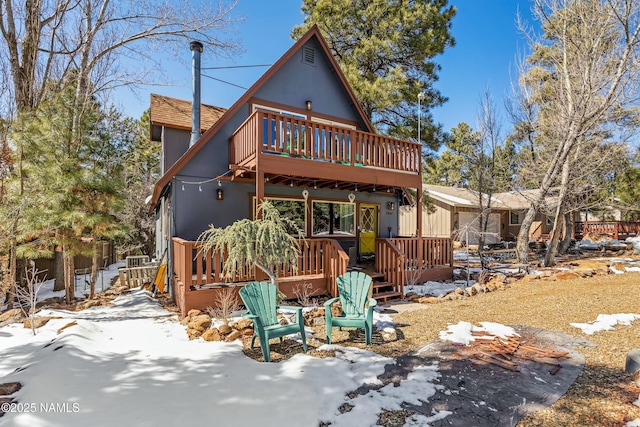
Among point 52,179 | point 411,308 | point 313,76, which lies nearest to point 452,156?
point 313,76

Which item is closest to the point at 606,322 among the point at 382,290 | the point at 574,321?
the point at 574,321

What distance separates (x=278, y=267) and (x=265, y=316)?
222cm

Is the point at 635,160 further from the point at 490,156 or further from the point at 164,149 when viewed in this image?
the point at 164,149

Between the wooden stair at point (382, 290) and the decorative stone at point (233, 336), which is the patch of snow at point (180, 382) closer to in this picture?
the decorative stone at point (233, 336)

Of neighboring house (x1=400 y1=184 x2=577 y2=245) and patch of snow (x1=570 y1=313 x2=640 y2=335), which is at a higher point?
neighboring house (x1=400 y1=184 x2=577 y2=245)

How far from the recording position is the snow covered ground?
283cm

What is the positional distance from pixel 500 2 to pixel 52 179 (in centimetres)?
1590

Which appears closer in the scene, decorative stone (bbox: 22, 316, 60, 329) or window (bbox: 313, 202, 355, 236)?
decorative stone (bbox: 22, 316, 60, 329)

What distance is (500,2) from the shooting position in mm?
12359

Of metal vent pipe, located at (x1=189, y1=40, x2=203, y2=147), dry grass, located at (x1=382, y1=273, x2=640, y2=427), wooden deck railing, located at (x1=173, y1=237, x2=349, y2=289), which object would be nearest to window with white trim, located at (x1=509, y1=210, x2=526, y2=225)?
dry grass, located at (x1=382, y1=273, x2=640, y2=427)

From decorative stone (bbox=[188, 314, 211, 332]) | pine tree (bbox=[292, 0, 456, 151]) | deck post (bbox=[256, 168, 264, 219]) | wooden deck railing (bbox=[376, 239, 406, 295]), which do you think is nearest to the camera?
decorative stone (bbox=[188, 314, 211, 332])

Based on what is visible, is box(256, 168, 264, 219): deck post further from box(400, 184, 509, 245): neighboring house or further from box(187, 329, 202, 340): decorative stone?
box(400, 184, 509, 245): neighboring house

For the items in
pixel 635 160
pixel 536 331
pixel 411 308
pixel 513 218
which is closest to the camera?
pixel 536 331

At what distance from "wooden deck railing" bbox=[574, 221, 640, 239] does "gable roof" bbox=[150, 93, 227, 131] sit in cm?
2754
